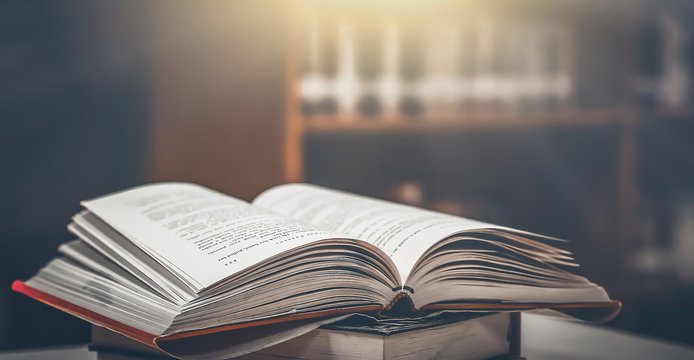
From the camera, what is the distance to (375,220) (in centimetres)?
57

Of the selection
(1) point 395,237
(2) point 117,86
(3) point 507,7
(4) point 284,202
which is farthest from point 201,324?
(3) point 507,7

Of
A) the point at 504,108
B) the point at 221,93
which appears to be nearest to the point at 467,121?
the point at 504,108

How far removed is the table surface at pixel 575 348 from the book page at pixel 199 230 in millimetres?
143

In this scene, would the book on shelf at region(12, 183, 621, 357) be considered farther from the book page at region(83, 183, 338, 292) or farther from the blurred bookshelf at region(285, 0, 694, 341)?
the blurred bookshelf at region(285, 0, 694, 341)

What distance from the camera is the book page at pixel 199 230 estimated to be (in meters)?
0.45

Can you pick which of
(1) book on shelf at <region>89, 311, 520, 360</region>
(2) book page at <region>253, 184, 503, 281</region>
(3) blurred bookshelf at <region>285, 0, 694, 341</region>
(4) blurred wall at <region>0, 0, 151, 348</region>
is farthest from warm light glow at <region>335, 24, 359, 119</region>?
(1) book on shelf at <region>89, 311, 520, 360</region>

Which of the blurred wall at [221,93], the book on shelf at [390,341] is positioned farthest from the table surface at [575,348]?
the blurred wall at [221,93]

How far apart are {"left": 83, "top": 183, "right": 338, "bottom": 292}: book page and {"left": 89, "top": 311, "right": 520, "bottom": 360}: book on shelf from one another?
69 millimetres

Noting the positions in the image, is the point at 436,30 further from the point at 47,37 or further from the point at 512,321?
the point at 512,321

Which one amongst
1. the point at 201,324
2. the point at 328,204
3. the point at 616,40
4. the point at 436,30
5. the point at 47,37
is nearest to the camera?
the point at 201,324

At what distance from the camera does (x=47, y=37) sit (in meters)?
1.62

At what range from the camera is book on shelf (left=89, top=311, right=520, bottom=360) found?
448mm

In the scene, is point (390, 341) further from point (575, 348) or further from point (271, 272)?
point (575, 348)

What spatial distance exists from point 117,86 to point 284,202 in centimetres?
118
